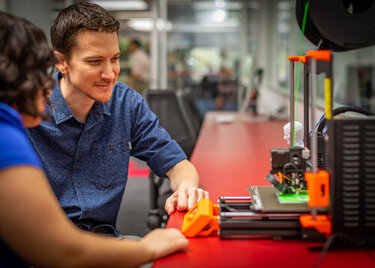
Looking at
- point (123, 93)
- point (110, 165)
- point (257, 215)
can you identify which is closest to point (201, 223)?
point (257, 215)

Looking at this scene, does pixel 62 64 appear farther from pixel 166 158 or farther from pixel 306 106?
pixel 306 106

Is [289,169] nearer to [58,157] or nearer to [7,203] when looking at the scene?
[7,203]

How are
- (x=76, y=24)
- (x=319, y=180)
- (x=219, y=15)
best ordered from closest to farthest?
(x=319, y=180)
(x=76, y=24)
(x=219, y=15)

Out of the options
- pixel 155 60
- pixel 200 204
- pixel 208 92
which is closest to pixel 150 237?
pixel 200 204

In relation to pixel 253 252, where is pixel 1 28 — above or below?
above

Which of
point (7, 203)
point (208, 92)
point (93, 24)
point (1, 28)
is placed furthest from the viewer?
point (208, 92)

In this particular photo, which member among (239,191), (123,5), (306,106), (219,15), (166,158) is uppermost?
(219,15)

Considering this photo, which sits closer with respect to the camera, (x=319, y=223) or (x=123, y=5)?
(x=319, y=223)

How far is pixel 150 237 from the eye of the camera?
87 centimetres

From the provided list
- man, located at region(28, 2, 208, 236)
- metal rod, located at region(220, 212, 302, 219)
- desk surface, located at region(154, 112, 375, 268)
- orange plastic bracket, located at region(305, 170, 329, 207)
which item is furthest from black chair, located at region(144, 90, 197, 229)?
orange plastic bracket, located at region(305, 170, 329, 207)

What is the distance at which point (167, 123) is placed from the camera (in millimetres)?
2428

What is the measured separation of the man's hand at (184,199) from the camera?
116 centimetres

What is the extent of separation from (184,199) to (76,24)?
666mm

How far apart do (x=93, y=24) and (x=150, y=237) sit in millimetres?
751
